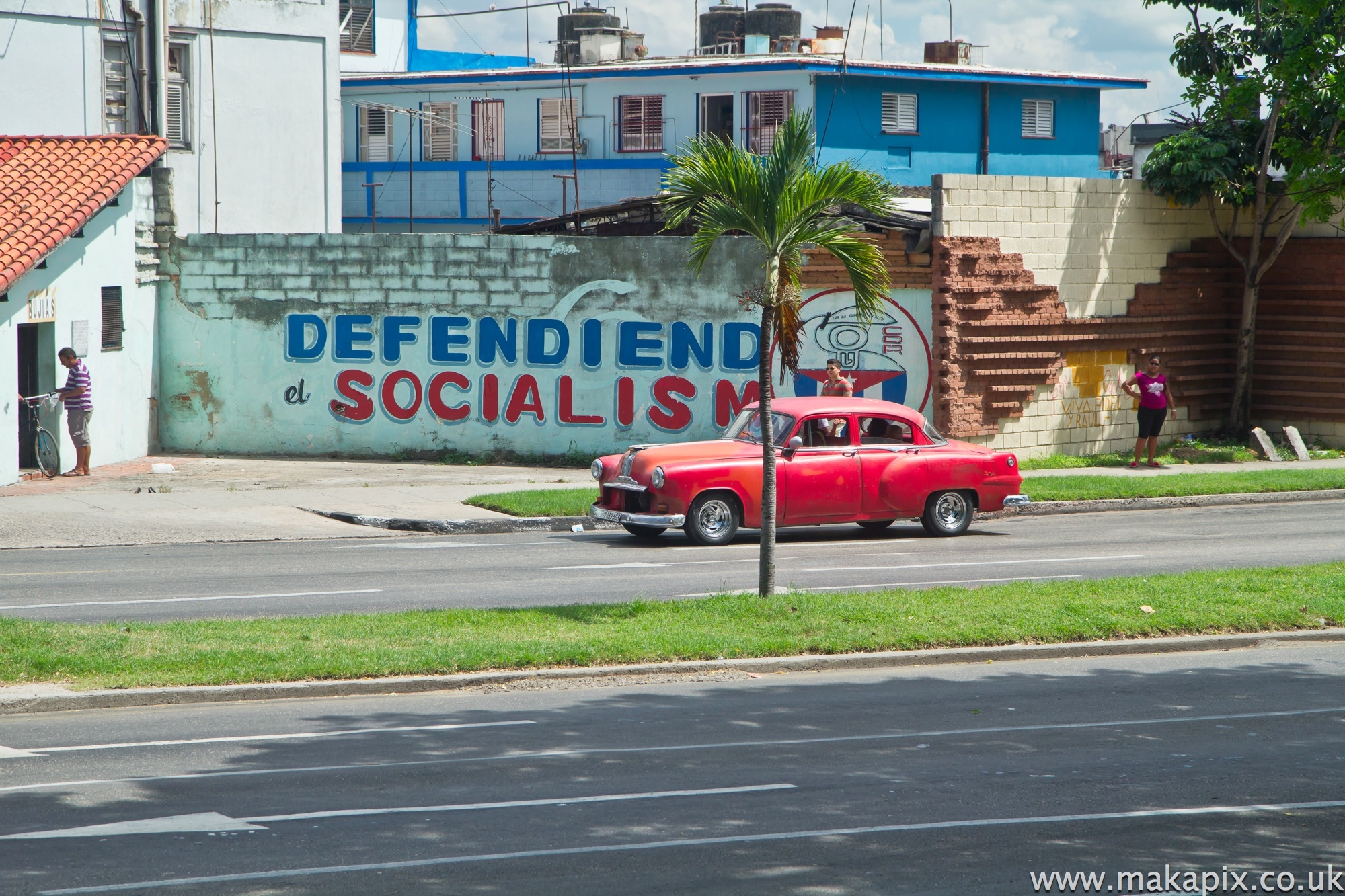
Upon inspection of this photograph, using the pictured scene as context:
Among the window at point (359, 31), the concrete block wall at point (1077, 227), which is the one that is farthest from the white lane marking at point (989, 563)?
the window at point (359, 31)

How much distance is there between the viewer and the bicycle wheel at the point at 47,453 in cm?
2003

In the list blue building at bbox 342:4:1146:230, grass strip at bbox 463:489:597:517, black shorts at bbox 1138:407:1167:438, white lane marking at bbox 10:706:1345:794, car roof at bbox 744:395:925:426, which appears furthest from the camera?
blue building at bbox 342:4:1146:230

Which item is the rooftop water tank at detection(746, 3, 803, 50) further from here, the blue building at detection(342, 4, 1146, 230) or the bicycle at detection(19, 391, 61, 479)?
the bicycle at detection(19, 391, 61, 479)

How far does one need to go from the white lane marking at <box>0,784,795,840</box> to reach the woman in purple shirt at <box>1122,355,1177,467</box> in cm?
1694

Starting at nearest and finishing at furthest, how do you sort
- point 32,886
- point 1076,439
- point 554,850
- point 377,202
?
point 32,886 < point 554,850 < point 1076,439 < point 377,202

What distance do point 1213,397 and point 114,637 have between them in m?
21.0

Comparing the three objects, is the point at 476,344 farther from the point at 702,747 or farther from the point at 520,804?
the point at 520,804

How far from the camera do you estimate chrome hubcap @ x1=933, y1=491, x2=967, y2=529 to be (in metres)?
17.0

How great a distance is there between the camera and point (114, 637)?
9992 mm

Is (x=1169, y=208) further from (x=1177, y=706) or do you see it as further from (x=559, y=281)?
(x=1177, y=706)

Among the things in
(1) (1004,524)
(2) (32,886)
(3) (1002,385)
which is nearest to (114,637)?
(2) (32,886)

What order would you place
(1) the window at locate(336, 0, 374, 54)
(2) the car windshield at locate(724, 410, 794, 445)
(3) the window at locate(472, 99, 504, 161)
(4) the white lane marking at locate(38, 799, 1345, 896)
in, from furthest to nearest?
(1) the window at locate(336, 0, 374, 54) → (3) the window at locate(472, 99, 504, 161) → (2) the car windshield at locate(724, 410, 794, 445) → (4) the white lane marking at locate(38, 799, 1345, 896)

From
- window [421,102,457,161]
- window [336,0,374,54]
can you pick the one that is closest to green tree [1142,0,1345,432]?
window [421,102,457,161]

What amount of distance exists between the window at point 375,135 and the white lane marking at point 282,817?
123 ft
